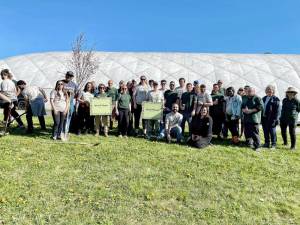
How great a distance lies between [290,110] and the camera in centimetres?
1040

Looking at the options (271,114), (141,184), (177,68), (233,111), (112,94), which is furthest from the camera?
(177,68)

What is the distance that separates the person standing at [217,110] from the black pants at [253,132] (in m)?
1.02

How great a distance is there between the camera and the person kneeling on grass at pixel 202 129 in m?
9.92

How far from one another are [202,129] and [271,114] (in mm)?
2159

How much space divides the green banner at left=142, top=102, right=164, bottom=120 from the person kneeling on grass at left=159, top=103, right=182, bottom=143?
0.33 metres

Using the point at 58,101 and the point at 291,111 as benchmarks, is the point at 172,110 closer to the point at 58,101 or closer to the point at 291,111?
the point at 58,101

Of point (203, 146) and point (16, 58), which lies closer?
point (203, 146)

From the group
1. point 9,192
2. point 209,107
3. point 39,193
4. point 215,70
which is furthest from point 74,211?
point 215,70

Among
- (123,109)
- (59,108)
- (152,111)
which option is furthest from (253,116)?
(59,108)

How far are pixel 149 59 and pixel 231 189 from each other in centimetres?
2677

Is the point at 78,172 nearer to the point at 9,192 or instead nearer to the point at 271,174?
the point at 9,192

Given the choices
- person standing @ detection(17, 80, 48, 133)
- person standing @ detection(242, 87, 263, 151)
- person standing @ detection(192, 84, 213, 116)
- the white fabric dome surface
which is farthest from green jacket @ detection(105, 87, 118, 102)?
the white fabric dome surface

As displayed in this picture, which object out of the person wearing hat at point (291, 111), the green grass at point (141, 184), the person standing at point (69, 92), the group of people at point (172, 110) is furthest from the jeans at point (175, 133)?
the person wearing hat at point (291, 111)

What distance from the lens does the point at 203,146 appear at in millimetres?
9766
